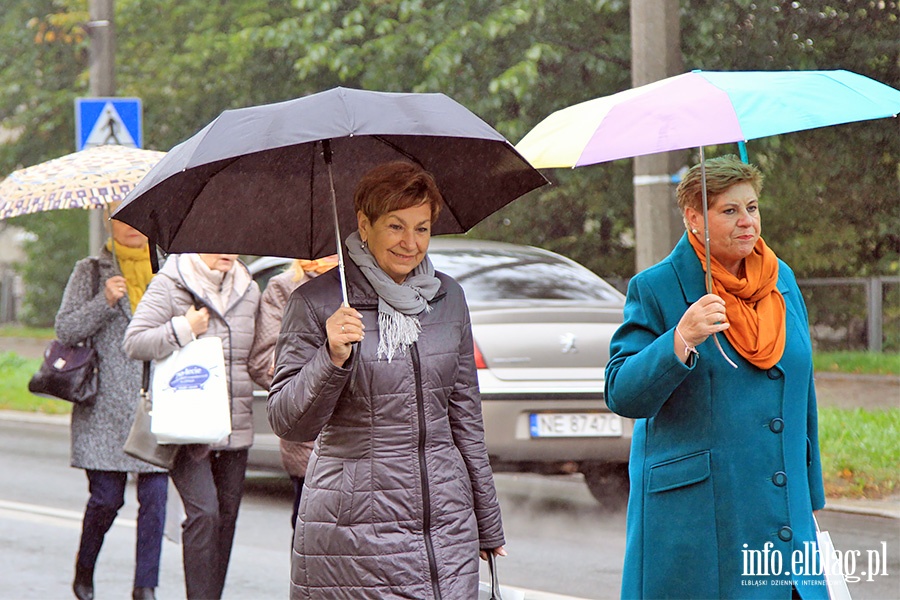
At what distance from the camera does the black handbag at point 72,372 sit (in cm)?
595

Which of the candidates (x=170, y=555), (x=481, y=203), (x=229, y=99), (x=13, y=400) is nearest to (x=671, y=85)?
(x=481, y=203)

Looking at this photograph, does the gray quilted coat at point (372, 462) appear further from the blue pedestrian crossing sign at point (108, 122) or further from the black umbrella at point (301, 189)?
the blue pedestrian crossing sign at point (108, 122)

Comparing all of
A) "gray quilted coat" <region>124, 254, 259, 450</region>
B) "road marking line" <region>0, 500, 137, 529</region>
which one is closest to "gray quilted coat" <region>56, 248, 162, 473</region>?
"gray quilted coat" <region>124, 254, 259, 450</region>

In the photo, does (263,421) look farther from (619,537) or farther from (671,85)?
(671,85)

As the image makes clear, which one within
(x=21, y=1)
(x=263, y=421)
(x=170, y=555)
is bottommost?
(x=170, y=555)

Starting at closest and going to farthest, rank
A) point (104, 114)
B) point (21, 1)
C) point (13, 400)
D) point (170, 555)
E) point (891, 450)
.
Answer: point (170, 555) → point (891, 450) → point (104, 114) → point (13, 400) → point (21, 1)

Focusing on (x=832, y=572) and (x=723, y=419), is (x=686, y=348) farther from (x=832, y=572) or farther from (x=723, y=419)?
(x=832, y=572)

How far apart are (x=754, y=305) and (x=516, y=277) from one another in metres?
4.78

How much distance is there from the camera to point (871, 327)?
16766 millimetres

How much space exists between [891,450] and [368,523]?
6283 mm

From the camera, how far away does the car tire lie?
8508mm

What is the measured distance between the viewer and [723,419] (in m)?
3.55

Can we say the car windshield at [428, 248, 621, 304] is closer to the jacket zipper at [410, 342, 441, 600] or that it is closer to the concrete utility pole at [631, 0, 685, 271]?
the concrete utility pole at [631, 0, 685, 271]

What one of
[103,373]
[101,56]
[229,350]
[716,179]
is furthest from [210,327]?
[101,56]
